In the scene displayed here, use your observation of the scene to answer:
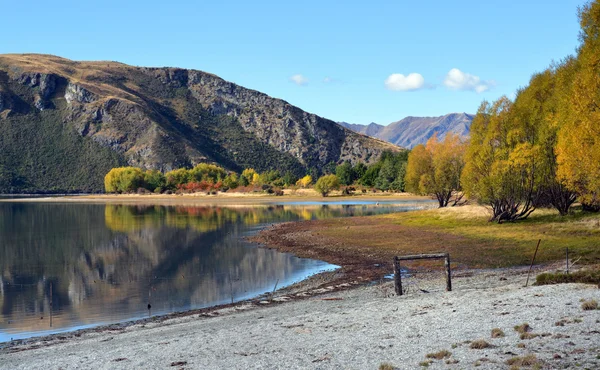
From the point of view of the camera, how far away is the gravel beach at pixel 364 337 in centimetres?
1342

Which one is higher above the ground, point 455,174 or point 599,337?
point 455,174

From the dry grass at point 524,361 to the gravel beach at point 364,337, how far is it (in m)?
0.05

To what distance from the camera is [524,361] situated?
39.7 feet

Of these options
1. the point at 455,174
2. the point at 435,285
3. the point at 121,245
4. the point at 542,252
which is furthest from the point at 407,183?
the point at 435,285

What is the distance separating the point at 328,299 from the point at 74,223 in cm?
7238

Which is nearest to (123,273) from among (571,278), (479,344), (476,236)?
(476,236)

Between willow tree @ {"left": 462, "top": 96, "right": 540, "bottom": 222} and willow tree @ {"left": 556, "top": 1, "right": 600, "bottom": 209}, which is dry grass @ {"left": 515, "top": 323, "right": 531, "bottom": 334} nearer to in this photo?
willow tree @ {"left": 556, "top": 1, "right": 600, "bottom": 209}

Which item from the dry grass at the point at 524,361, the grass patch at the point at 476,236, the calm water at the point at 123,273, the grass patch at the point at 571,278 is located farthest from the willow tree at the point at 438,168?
the dry grass at the point at 524,361

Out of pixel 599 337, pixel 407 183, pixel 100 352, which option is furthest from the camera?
pixel 407 183

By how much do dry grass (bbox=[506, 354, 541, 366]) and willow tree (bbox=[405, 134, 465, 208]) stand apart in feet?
246

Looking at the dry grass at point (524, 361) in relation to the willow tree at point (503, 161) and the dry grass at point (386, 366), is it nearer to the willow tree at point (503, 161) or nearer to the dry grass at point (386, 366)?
the dry grass at point (386, 366)

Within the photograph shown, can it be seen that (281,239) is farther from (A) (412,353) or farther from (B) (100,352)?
(A) (412,353)

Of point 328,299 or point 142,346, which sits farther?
point 328,299

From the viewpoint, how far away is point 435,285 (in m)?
27.1
